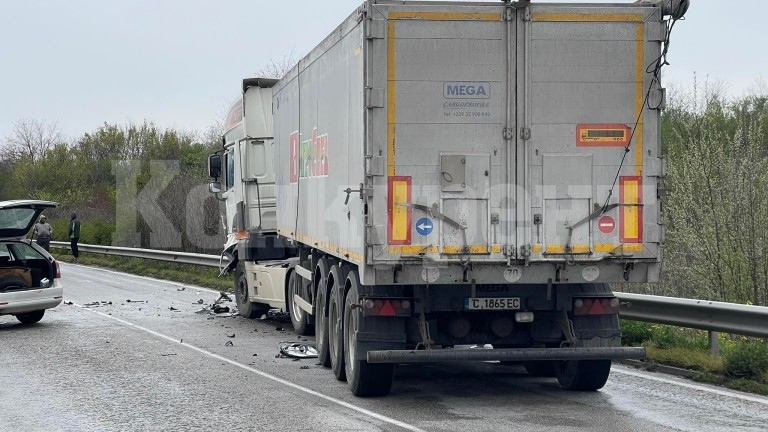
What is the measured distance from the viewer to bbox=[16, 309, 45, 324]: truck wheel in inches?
687

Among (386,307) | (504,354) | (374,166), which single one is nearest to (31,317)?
(386,307)

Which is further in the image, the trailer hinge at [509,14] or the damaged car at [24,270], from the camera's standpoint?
the damaged car at [24,270]

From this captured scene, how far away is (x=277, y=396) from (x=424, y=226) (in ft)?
7.26

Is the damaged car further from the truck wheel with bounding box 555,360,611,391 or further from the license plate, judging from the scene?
the truck wheel with bounding box 555,360,611,391

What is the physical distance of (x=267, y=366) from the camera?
40.6 ft

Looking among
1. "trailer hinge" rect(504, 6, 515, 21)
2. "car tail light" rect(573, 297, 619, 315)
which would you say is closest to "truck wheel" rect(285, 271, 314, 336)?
"car tail light" rect(573, 297, 619, 315)

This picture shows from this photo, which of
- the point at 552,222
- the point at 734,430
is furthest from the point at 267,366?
the point at 734,430

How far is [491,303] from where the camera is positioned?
9.75 m

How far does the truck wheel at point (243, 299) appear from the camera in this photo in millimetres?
18469

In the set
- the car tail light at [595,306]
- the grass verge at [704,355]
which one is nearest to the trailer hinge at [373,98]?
the car tail light at [595,306]

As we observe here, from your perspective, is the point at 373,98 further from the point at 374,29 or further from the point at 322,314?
the point at 322,314

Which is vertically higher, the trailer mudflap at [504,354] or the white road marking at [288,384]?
the trailer mudflap at [504,354]

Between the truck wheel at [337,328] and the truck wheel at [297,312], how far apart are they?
336cm

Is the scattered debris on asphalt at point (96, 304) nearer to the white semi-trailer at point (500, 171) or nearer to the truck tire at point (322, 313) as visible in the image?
the truck tire at point (322, 313)
